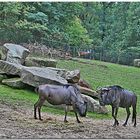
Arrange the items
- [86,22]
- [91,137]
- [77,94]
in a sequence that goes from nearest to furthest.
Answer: [91,137]
[77,94]
[86,22]

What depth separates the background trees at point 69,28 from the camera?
21250 millimetres

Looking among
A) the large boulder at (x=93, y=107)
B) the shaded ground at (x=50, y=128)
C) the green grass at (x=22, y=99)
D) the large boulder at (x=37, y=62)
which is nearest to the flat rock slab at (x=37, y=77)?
the green grass at (x=22, y=99)

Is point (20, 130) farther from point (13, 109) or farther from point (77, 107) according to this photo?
point (13, 109)

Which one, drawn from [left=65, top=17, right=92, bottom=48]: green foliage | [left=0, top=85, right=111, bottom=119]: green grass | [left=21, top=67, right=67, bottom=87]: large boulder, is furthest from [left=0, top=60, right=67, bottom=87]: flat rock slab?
[left=65, top=17, right=92, bottom=48]: green foliage

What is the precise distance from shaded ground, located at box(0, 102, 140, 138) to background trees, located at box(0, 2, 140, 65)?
1303 centimetres

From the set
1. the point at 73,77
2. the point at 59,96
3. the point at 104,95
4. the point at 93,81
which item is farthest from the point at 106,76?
the point at 59,96

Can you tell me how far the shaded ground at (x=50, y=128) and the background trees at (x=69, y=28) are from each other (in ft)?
42.8

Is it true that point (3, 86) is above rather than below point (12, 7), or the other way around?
below

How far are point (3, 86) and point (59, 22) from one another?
1403 centimetres

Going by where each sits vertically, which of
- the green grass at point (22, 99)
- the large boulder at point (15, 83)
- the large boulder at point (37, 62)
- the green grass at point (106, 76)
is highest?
the large boulder at point (37, 62)

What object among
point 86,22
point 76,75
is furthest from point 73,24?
point 76,75

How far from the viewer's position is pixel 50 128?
696 centimetres

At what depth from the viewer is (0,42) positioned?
20562 millimetres

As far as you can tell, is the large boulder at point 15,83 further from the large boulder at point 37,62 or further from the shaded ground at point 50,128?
the shaded ground at point 50,128
